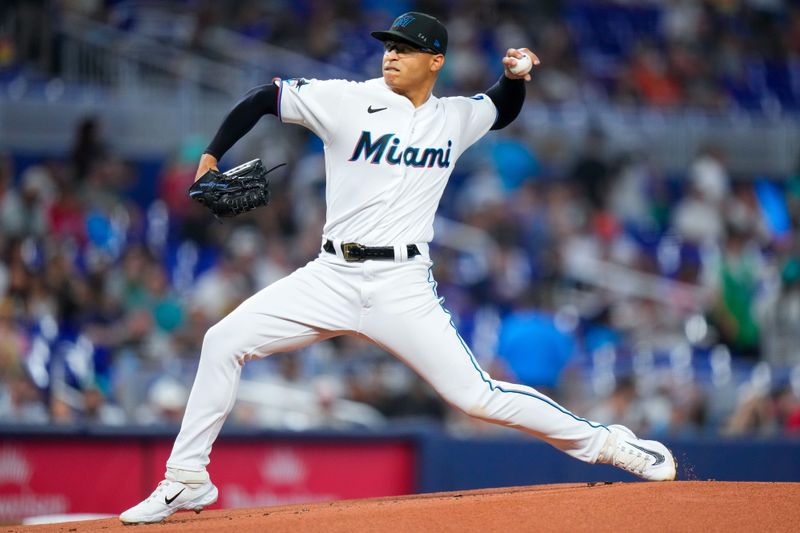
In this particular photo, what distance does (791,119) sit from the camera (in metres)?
14.4

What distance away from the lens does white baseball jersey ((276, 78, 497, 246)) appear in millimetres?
4762

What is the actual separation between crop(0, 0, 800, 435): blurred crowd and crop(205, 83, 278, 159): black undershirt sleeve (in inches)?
157

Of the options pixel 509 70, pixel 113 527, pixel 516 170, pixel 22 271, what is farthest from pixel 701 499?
pixel 516 170

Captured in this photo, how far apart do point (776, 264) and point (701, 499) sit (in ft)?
23.4

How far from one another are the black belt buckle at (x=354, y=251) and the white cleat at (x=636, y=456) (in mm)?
1277

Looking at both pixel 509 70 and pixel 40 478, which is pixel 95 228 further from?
pixel 509 70

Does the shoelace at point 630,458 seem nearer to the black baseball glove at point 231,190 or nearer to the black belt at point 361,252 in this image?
the black belt at point 361,252

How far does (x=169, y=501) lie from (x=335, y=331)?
0.91 meters

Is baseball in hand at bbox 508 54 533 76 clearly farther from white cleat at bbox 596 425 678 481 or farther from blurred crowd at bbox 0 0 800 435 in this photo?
blurred crowd at bbox 0 0 800 435

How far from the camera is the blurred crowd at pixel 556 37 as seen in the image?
492 inches

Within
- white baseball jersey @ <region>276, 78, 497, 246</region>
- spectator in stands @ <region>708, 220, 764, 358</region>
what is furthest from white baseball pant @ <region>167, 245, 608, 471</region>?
spectator in stands @ <region>708, 220, 764, 358</region>

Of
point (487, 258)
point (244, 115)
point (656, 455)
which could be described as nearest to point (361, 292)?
point (244, 115)

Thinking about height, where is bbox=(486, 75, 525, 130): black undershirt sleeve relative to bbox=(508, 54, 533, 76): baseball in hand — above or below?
below

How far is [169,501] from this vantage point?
475 centimetres
